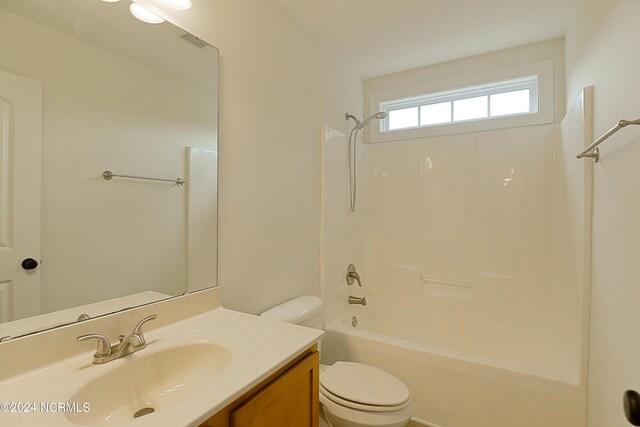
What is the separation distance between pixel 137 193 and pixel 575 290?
2.32m

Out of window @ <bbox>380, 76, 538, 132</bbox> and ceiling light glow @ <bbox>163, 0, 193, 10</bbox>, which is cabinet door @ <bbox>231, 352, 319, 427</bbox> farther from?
window @ <bbox>380, 76, 538, 132</bbox>

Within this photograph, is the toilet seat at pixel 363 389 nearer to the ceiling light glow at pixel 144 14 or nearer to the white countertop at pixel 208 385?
the white countertop at pixel 208 385

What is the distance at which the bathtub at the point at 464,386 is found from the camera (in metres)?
1.52

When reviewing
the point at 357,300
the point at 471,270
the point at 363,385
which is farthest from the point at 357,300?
the point at 363,385

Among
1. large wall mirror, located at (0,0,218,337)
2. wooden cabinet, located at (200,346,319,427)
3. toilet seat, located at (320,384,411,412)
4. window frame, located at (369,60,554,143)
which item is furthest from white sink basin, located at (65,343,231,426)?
window frame, located at (369,60,554,143)

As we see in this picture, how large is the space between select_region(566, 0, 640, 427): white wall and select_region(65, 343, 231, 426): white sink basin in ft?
4.49

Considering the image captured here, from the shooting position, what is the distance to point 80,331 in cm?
92

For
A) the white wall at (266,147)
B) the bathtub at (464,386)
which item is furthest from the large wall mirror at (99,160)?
the bathtub at (464,386)

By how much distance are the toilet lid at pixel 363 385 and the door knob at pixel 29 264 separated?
1212mm

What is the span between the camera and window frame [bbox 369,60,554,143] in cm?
222

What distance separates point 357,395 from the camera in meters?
1.37

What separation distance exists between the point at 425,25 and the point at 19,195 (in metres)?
2.22

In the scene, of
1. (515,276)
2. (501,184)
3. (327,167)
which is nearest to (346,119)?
(327,167)

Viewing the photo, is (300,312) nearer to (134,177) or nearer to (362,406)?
(362,406)
